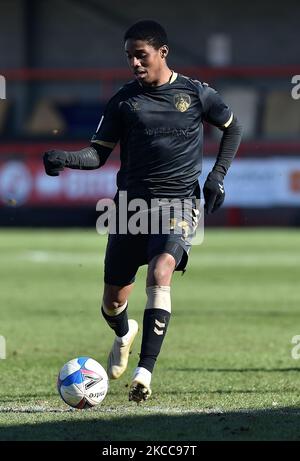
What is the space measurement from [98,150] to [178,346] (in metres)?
3.10

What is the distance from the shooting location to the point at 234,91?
1070 inches

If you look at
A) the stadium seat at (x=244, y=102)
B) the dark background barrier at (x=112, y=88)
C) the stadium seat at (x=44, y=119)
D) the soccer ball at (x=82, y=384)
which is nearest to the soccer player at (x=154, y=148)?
the soccer ball at (x=82, y=384)

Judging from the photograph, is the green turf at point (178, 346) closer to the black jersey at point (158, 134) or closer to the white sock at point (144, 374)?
the white sock at point (144, 374)

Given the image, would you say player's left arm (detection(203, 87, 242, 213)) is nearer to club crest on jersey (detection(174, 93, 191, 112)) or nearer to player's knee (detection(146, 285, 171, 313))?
club crest on jersey (detection(174, 93, 191, 112))

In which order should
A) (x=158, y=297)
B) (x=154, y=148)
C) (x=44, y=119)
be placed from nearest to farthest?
(x=158, y=297) < (x=154, y=148) < (x=44, y=119)

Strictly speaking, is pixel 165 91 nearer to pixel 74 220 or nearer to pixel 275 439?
pixel 275 439

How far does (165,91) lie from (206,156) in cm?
1679

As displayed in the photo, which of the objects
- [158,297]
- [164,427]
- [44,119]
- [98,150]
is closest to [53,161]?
[98,150]

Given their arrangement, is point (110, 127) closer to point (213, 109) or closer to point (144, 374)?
point (213, 109)

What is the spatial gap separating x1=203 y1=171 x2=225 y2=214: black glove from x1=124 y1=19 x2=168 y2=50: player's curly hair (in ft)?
3.04

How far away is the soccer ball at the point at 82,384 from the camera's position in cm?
703

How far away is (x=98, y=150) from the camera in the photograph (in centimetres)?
783

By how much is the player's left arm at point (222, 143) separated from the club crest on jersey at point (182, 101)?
0.14m

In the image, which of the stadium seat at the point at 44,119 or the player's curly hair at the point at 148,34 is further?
the stadium seat at the point at 44,119
